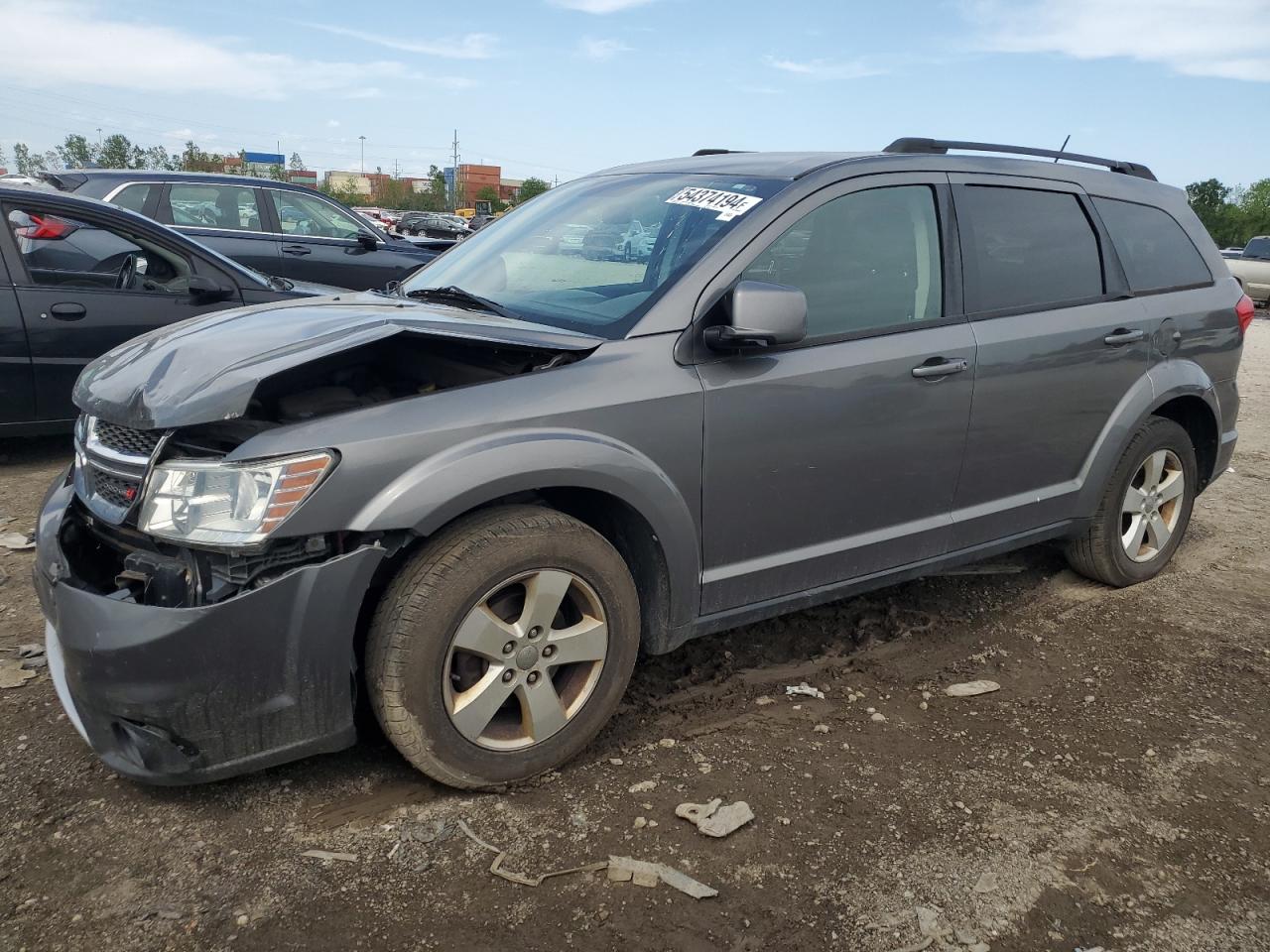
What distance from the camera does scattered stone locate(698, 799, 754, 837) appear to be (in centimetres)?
259

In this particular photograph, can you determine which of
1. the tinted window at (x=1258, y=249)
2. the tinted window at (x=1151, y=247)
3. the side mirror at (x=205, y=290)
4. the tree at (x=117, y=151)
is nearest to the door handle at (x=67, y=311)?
the side mirror at (x=205, y=290)

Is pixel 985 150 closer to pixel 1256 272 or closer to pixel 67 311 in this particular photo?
pixel 67 311

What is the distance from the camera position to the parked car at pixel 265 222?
8.37m

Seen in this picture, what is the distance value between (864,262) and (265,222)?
7.16 meters

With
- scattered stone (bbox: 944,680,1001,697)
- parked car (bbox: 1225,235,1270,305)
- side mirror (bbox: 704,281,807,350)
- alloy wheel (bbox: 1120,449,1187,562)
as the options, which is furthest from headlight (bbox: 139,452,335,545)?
parked car (bbox: 1225,235,1270,305)

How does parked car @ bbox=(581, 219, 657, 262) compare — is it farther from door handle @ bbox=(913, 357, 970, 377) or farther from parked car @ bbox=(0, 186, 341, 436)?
parked car @ bbox=(0, 186, 341, 436)

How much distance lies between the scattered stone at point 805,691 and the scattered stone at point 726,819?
73cm

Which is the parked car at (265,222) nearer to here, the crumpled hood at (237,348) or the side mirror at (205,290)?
the side mirror at (205,290)

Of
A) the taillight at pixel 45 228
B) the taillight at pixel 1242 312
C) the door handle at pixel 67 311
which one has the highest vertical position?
the taillight at pixel 45 228

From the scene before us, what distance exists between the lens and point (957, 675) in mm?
3602

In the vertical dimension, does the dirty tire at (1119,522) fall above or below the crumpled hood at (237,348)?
below

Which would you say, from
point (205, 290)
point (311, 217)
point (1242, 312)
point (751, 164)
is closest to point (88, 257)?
point (205, 290)

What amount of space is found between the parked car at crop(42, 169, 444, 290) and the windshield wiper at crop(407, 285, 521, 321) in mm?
4926

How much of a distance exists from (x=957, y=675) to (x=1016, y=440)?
891 mm
